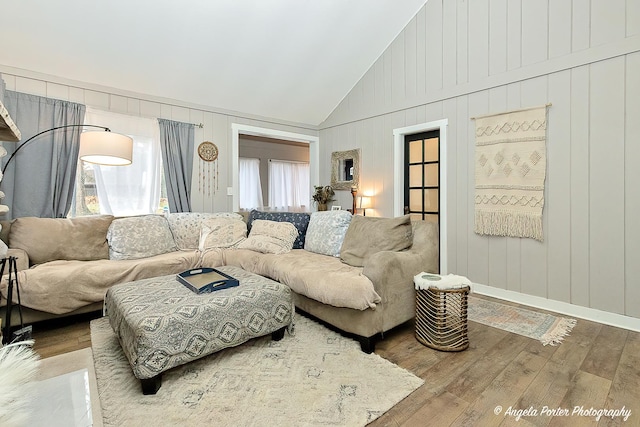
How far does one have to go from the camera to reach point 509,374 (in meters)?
1.82

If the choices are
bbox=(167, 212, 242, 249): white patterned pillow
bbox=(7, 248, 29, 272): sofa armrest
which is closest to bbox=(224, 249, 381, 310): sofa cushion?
bbox=(167, 212, 242, 249): white patterned pillow

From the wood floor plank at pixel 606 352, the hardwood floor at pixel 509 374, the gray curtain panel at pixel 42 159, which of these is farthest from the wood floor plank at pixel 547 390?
the gray curtain panel at pixel 42 159

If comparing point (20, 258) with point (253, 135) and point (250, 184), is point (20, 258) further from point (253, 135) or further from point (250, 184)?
point (250, 184)

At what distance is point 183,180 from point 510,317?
12.6 ft

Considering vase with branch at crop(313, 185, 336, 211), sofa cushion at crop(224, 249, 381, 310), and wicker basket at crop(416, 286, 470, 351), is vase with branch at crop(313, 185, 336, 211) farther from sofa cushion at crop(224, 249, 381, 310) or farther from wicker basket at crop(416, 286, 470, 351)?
wicker basket at crop(416, 286, 470, 351)

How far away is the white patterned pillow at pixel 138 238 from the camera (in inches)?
118

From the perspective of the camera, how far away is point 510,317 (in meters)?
2.70

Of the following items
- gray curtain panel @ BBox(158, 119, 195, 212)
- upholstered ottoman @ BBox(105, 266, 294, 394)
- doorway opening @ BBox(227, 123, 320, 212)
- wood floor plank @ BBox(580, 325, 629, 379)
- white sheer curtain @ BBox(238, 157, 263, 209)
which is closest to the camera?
upholstered ottoman @ BBox(105, 266, 294, 394)

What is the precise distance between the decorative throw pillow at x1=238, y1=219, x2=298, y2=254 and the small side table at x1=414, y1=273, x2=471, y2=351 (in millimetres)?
1542

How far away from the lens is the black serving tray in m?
1.99

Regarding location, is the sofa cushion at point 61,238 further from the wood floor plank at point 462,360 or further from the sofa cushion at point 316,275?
the wood floor plank at point 462,360

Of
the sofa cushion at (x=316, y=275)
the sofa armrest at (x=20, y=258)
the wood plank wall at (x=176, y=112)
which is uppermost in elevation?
the wood plank wall at (x=176, y=112)

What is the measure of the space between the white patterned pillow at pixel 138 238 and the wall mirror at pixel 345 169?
8.62ft

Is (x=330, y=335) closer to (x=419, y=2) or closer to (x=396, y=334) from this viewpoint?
(x=396, y=334)
